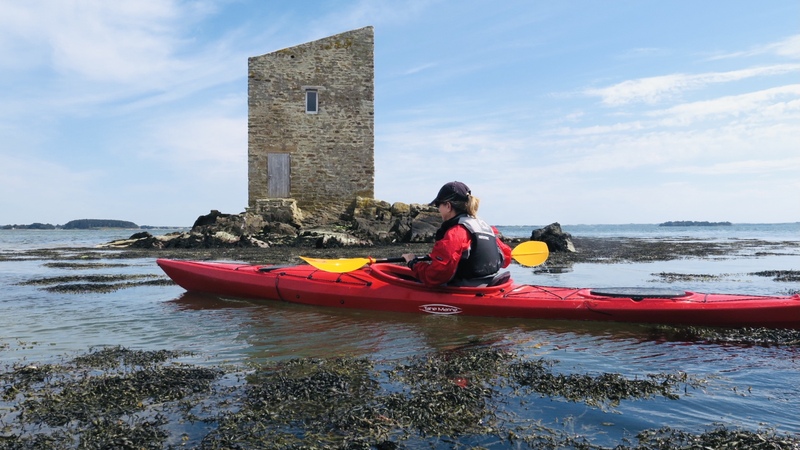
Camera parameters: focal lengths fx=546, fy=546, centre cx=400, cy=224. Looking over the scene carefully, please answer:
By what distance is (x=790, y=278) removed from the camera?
8.61 m

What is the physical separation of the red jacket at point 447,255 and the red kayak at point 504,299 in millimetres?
200

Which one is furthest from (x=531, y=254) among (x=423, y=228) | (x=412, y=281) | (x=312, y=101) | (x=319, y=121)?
(x=312, y=101)

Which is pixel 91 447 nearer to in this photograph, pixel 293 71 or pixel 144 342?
pixel 144 342

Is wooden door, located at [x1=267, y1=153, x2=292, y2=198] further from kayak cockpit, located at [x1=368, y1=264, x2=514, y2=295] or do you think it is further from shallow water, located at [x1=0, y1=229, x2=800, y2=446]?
kayak cockpit, located at [x1=368, y1=264, x2=514, y2=295]

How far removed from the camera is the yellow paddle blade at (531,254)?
247 inches

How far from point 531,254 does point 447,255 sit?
170 cm

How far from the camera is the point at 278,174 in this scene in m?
18.0

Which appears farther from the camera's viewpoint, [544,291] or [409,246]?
[409,246]

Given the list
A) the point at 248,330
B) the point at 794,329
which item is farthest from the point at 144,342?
the point at 794,329

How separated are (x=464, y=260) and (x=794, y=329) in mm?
2785

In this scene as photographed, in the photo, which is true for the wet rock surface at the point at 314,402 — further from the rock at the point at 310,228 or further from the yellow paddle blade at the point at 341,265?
the rock at the point at 310,228

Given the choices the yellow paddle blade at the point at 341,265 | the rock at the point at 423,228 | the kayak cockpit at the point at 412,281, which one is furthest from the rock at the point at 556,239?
the yellow paddle blade at the point at 341,265

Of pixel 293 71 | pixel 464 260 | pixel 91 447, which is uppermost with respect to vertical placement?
pixel 293 71

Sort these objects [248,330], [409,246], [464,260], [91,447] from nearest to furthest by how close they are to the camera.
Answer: [91,447], [248,330], [464,260], [409,246]
